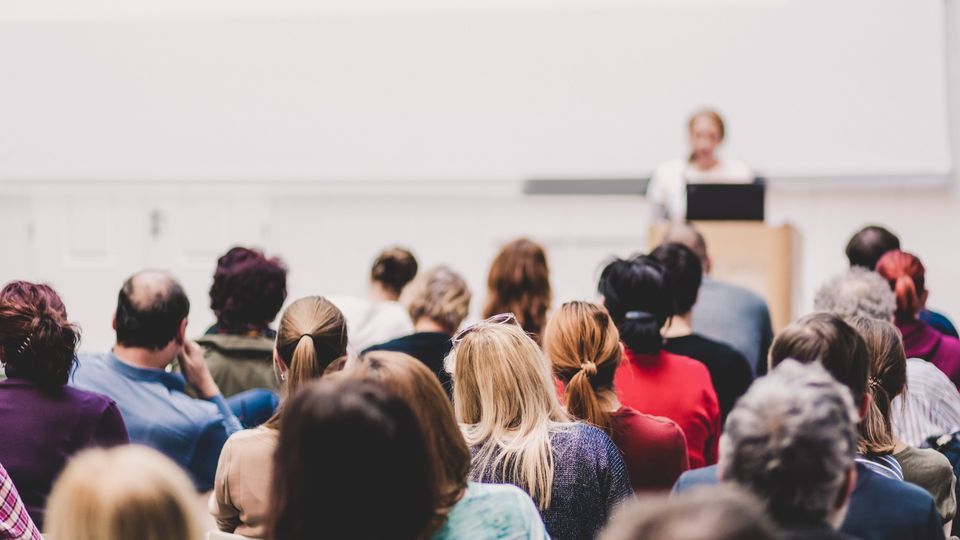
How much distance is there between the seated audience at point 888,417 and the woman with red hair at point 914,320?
749 millimetres

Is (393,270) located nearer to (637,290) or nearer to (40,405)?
(637,290)

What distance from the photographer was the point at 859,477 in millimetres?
1803

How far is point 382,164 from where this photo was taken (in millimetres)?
6996

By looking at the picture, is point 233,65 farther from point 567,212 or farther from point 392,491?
point 392,491

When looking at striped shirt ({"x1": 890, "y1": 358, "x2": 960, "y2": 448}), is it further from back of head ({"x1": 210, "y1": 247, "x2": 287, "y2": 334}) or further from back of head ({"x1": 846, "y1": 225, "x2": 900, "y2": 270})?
back of head ({"x1": 210, "y1": 247, "x2": 287, "y2": 334})

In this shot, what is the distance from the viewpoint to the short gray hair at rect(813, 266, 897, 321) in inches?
116

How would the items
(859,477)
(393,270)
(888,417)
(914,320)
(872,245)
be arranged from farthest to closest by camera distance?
1. (393,270)
2. (872,245)
3. (914,320)
4. (888,417)
5. (859,477)

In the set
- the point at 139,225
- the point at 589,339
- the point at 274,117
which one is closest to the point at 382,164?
the point at 274,117

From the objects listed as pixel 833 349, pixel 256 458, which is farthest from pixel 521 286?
pixel 833 349

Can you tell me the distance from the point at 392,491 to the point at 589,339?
41.5 inches

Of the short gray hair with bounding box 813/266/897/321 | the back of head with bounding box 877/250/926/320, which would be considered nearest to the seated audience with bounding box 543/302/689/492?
the short gray hair with bounding box 813/266/897/321

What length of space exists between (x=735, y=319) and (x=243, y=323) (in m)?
1.57

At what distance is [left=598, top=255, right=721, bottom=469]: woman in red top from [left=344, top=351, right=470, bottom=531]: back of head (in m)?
1.05

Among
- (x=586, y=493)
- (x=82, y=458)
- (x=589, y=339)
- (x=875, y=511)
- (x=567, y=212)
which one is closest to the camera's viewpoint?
(x=82, y=458)
